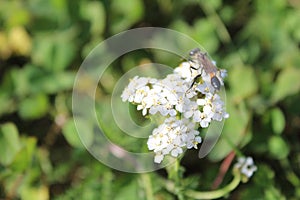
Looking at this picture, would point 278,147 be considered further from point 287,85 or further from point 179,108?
point 179,108

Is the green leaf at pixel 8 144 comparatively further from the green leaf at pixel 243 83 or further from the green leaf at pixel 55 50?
the green leaf at pixel 243 83

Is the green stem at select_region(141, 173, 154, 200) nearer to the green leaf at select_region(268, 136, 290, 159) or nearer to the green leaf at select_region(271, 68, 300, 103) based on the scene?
the green leaf at select_region(268, 136, 290, 159)

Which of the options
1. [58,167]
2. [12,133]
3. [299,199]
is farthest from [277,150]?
[12,133]

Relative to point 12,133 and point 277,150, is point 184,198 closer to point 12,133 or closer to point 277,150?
point 277,150

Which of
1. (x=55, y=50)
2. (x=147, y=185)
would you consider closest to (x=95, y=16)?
(x=55, y=50)

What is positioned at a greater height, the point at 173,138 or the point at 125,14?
the point at 125,14

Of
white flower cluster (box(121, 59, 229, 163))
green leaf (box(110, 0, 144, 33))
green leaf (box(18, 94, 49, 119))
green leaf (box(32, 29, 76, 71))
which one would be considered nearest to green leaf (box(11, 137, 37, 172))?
green leaf (box(18, 94, 49, 119))

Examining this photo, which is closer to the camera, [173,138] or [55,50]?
[173,138]
